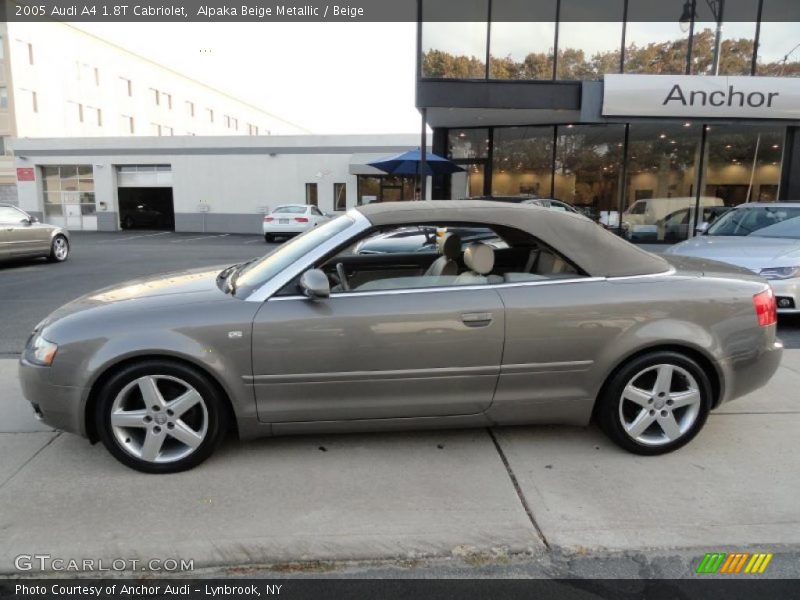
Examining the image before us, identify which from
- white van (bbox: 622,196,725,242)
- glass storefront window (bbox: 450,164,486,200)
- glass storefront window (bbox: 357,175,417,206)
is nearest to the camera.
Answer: white van (bbox: 622,196,725,242)

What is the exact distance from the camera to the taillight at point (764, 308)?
11.6 ft

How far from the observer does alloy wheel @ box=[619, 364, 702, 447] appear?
3.43 metres

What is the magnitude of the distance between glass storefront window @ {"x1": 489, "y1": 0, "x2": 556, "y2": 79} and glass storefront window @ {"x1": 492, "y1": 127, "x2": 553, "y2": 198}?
237 centimetres

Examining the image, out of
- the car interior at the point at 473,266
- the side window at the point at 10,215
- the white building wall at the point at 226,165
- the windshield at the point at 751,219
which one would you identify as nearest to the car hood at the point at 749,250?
the windshield at the point at 751,219

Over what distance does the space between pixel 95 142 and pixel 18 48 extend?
51.5 feet

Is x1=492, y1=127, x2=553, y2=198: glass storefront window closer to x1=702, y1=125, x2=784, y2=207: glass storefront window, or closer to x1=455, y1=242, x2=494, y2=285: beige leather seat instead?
x1=702, y1=125, x2=784, y2=207: glass storefront window

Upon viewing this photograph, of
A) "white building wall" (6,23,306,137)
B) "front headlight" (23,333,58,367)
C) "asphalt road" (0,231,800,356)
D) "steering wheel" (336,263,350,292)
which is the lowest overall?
"asphalt road" (0,231,800,356)

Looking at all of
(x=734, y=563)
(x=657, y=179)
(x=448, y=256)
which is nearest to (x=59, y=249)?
(x=448, y=256)

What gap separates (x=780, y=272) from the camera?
6.35 metres

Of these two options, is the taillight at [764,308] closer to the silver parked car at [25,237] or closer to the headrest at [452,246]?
the headrest at [452,246]

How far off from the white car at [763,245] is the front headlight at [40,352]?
669cm

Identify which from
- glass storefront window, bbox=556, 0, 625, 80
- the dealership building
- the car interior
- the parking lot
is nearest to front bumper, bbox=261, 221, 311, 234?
the dealership building

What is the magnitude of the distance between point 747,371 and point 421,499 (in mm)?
2196
